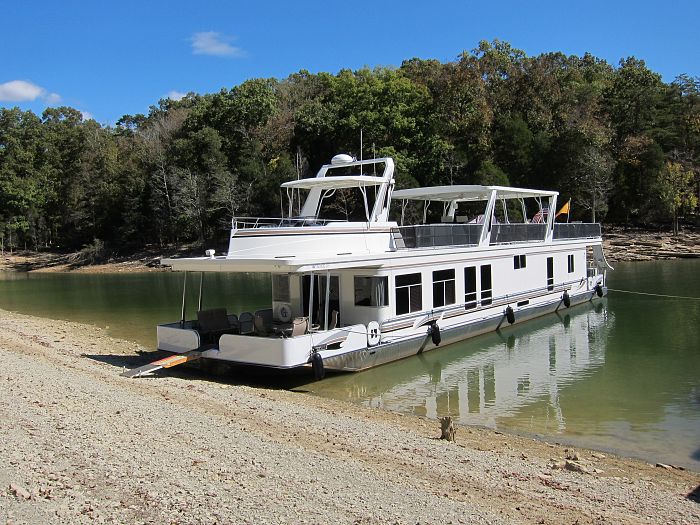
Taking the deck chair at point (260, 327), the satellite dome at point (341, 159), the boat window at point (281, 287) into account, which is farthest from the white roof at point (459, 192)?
the deck chair at point (260, 327)

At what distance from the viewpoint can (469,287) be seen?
19.7 meters

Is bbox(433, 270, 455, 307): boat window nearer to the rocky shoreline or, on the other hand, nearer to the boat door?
the boat door

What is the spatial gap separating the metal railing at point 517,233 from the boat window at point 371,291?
272 inches

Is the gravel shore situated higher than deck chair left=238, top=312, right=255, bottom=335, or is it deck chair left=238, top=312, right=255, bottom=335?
deck chair left=238, top=312, right=255, bottom=335

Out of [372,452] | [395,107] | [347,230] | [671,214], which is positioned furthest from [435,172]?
[372,452]

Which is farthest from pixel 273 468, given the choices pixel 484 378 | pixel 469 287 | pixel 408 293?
pixel 469 287

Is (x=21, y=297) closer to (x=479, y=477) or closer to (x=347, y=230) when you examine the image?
(x=347, y=230)

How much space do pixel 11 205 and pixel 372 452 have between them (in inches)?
3180

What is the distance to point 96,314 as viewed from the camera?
28266 millimetres

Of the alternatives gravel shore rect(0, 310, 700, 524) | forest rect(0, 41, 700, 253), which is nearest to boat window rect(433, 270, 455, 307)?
gravel shore rect(0, 310, 700, 524)

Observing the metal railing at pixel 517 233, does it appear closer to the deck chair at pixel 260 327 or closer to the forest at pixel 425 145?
the deck chair at pixel 260 327

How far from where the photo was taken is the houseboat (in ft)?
45.1

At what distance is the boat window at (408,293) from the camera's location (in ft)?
54.4

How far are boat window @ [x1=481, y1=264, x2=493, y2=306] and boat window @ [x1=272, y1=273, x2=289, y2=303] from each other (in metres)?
7.21
